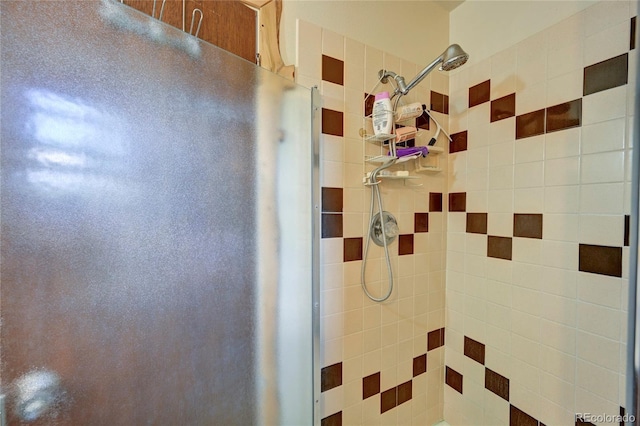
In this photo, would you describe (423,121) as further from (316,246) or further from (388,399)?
(388,399)

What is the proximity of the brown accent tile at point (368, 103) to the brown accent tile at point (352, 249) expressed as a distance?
0.59 m

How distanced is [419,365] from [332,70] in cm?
157

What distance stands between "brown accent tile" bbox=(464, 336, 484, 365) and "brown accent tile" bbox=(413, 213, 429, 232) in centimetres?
63

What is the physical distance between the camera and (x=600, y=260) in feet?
3.06

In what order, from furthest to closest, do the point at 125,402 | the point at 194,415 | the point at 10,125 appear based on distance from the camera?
the point at 194,415
the point at 125,402
the point at 10,125

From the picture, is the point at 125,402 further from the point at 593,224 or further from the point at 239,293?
the point at 593,224

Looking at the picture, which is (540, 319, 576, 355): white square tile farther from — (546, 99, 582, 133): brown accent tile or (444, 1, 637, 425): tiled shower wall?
(546, 99, 582, 133): brown accent tile

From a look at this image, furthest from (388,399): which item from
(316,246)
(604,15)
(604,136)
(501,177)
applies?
(604,15)

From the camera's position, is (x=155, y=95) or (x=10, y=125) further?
(x=155, y=95)

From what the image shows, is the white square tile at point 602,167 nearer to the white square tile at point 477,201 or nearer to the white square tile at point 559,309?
the white square tile at point 477,201

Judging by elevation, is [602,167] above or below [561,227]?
above

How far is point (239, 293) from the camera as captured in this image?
0.83 m

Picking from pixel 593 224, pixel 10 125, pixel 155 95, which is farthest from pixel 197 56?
pixel 593 224

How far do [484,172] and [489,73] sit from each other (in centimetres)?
49
